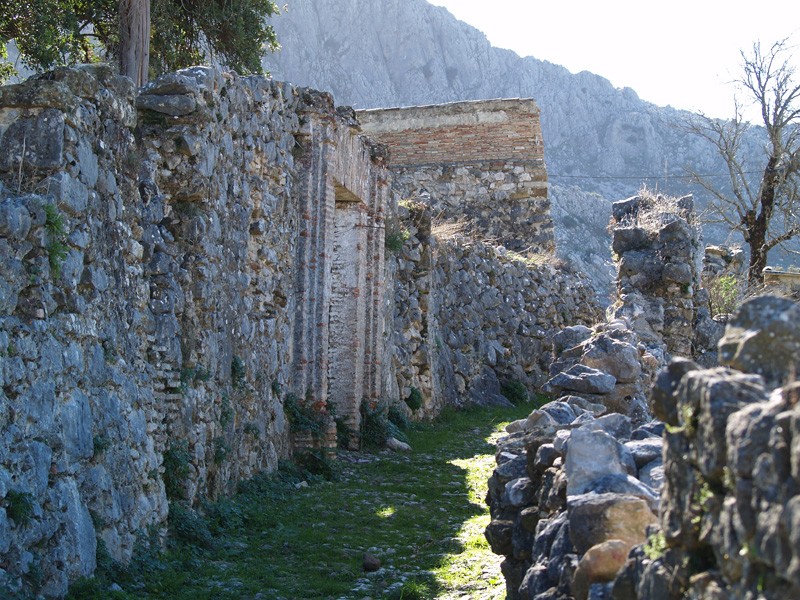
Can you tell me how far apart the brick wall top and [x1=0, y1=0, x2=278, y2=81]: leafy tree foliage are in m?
5.24

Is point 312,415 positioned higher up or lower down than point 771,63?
lower down

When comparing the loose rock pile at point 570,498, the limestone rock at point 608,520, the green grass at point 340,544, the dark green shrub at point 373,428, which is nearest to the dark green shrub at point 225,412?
the green grass at point 340,544

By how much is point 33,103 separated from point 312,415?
19.6 ft

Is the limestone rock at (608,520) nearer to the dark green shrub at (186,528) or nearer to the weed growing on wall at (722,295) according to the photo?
the dark green shrub at (186,528)

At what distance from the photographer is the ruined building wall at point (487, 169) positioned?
23578 millimetres

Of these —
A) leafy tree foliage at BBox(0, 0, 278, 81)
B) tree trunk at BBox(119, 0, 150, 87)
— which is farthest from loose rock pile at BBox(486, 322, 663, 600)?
leafy tree foliage at BBox(0, 0, 278, 81)

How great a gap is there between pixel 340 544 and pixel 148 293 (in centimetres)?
235

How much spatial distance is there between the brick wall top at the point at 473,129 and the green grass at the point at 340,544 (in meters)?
12.9

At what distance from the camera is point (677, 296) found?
13.6m

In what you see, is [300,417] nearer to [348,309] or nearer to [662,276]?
[348,309]

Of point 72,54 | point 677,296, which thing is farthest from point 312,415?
point 72,54

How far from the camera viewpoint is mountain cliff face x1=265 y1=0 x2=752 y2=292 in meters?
62.8

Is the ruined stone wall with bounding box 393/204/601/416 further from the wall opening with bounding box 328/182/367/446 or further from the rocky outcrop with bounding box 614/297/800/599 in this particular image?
the rocky outcrop with bounding box 614/297/800/599

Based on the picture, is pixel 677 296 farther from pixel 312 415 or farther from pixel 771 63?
pixel 771 63
